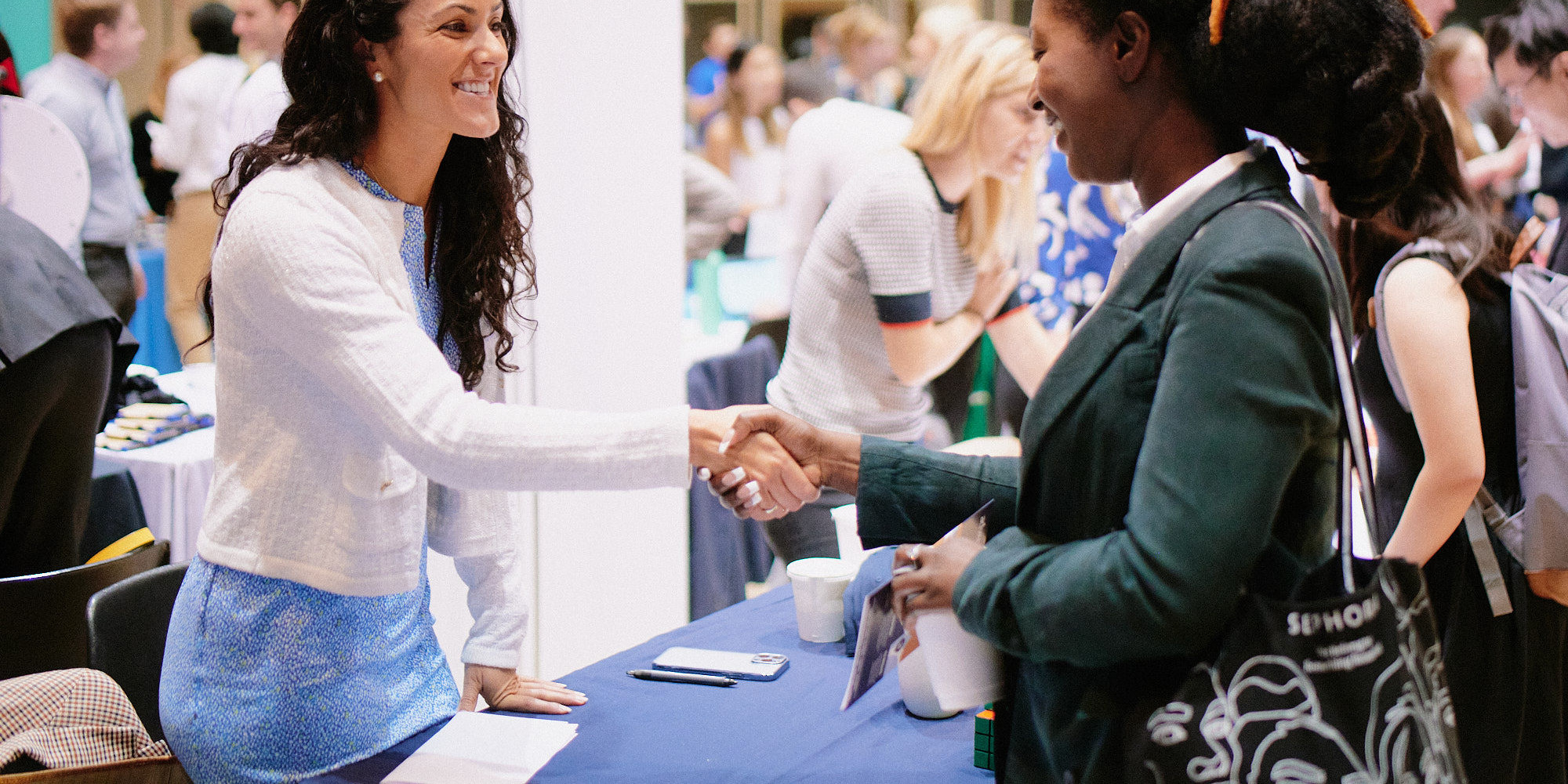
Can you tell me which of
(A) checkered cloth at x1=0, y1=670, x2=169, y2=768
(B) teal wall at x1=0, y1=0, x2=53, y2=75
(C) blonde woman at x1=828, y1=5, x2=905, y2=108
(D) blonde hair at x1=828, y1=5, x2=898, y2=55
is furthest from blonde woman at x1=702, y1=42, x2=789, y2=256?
(A) checkered cloth at x1=0, y1=670, x2=169, y2=768

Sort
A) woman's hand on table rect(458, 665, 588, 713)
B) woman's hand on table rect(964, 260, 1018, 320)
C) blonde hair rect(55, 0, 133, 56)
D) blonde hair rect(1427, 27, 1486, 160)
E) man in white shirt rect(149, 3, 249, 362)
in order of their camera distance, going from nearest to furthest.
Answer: woman's hand on table rect(458, 665, 588, 713) < woman's hand on table rect(964, 260, 1018, 320) < blonde hair rect(55, 0, 133, 56) < blonde hair rect(1427, 27, 1486, 160) < man in white shirt rect(149, 3, 249, 362)

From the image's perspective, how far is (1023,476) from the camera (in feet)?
3.63

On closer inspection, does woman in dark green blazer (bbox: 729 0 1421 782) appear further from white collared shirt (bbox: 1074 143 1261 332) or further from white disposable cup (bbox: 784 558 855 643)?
white disposable cup (bbox: 784 558 855 643)

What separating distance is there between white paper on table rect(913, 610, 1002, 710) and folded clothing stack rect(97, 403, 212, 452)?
2884 millimetres

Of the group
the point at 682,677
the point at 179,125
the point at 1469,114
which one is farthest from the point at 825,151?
the point at 1469,114

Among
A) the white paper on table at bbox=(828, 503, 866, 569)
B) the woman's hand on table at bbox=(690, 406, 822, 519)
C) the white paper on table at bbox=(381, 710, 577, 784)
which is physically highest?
the woman's hand on table at bbox=(690, 406, 822, 519)

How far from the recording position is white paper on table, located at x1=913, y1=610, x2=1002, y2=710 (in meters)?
1.13

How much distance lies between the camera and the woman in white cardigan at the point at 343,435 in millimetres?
1303

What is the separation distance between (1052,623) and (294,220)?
867 mm

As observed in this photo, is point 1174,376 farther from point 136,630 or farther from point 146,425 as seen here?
point 146,425

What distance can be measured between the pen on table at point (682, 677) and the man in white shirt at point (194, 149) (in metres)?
4.79

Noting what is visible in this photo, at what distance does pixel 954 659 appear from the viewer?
3.75 ft

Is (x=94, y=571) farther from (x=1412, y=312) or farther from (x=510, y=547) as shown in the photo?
(x=1412, y=312)

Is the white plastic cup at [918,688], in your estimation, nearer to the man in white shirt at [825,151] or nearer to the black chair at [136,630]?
the black chair at [136,630]
